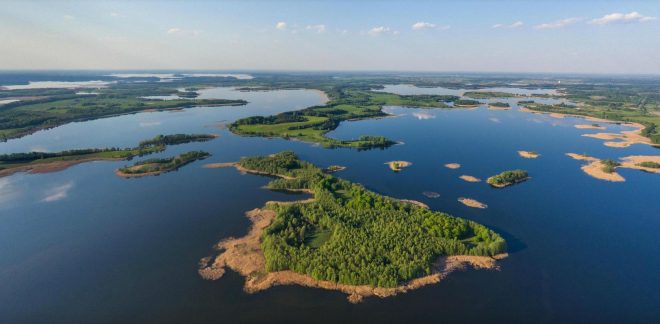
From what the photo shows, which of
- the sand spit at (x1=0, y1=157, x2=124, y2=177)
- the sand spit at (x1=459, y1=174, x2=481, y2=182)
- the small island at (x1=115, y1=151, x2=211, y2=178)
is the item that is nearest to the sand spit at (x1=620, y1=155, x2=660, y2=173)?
the sand spit at (x1=459, y1=174, x2=481, y2=182)

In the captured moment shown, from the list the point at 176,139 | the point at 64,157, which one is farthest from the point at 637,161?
the point at 64,157

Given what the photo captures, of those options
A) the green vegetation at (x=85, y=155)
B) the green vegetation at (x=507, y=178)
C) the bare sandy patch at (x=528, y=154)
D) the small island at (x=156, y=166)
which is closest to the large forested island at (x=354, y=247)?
the green vegetation at (x=507, y=178)

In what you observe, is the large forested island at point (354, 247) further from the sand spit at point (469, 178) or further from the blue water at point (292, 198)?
the sand spit at point (469, 178)

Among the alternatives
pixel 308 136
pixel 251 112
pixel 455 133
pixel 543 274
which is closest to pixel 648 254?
pixel 543 274

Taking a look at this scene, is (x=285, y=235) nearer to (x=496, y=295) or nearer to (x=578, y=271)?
(x=496, y=295)

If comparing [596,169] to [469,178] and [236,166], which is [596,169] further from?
[236,166]
